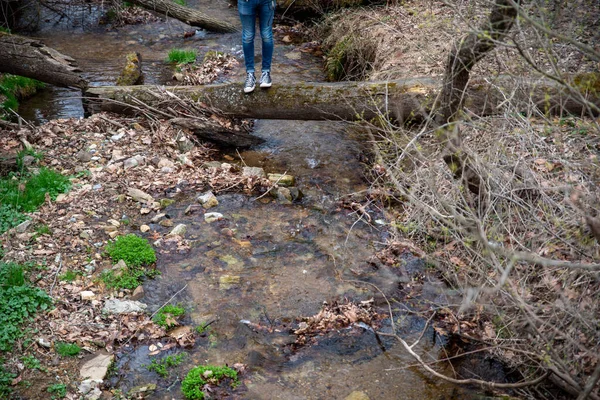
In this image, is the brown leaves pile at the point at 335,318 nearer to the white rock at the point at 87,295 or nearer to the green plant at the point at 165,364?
the green plant at the point at 165,364

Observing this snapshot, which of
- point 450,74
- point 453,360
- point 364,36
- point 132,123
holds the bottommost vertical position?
point 453,360

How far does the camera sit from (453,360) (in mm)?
4520

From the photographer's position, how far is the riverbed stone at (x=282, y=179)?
659 cm

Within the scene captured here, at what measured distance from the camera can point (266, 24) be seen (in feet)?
21.4

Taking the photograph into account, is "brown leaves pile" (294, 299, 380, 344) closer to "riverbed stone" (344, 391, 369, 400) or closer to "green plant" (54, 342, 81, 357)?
"riverbed stone" (344, 391, 369, 400)

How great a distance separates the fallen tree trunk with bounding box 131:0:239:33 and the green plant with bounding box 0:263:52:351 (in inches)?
298

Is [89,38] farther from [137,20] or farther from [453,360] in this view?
[453,360]

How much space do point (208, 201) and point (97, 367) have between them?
2415 mm

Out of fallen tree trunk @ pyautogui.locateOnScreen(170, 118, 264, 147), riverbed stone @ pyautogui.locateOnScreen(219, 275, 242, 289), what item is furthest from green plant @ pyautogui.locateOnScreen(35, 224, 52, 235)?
fallen tree trunk @ pyautogui.locateOnScreen(170, 118, 264, 147)

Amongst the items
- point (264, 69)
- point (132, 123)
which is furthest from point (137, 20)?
point (264, 69)

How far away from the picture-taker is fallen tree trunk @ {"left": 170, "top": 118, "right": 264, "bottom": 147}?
7188 mm

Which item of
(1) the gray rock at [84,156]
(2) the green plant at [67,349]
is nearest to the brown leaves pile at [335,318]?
(2) the green plant at [67,349]

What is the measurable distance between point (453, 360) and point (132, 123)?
206 inches

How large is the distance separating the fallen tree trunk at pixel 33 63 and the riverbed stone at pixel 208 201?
299 cm
